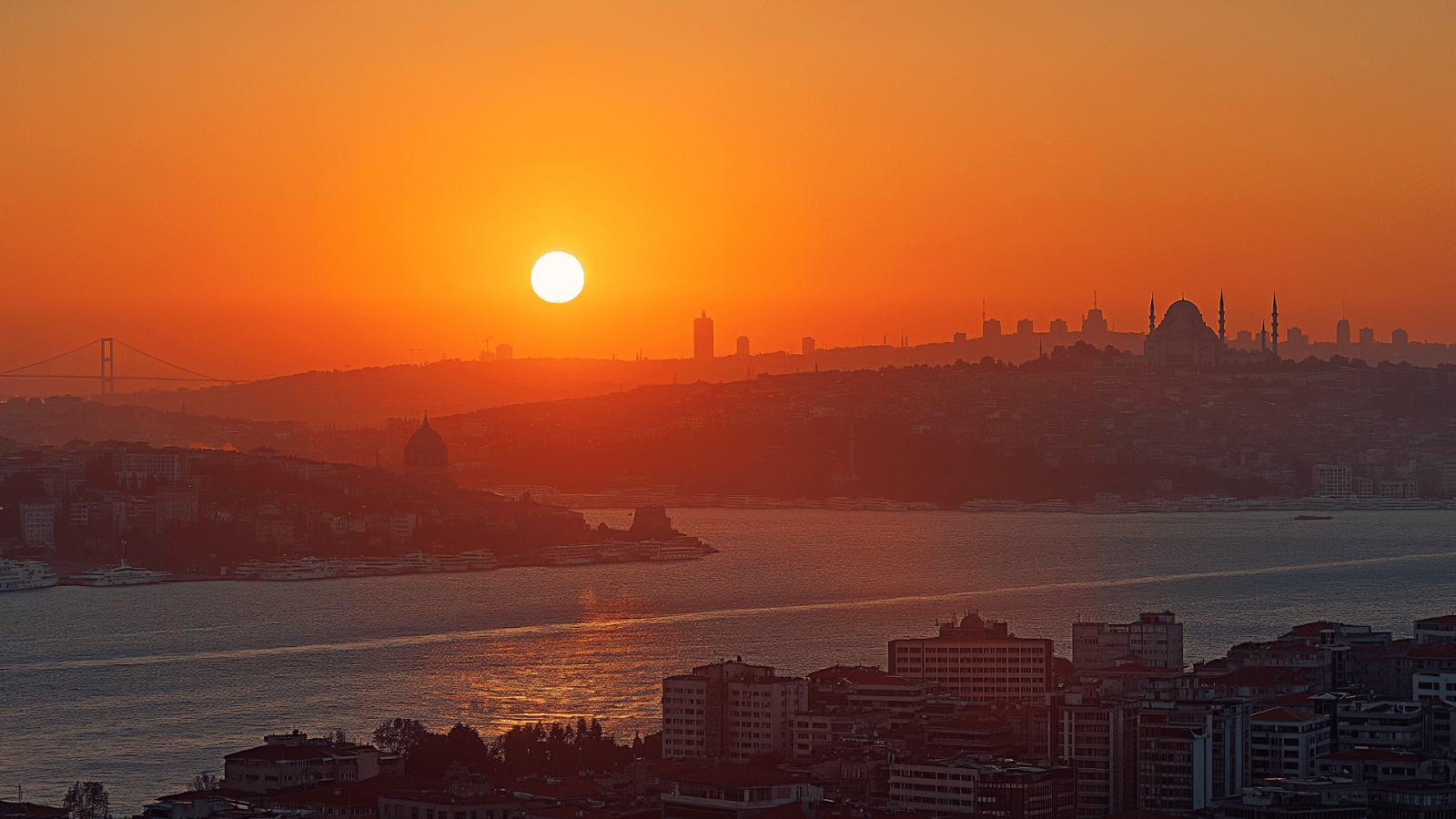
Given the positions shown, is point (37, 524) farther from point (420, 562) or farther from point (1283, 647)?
point (1283, 647)

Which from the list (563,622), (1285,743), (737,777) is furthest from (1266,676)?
(563,622)

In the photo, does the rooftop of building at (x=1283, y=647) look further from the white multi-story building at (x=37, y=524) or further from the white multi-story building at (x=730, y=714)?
the white multi-story building at (x=37, y=524)

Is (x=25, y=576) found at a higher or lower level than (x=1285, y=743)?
higher

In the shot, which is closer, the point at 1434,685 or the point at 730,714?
the point at 730,714

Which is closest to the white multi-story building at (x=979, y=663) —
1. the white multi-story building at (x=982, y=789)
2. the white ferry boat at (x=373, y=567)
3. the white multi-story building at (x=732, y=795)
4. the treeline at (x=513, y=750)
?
the treeline at (x=513, y=750)

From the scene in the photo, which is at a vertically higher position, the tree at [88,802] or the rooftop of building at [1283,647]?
the rooftop of building at [1283,647]

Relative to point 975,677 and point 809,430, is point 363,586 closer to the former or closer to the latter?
point 975,677
